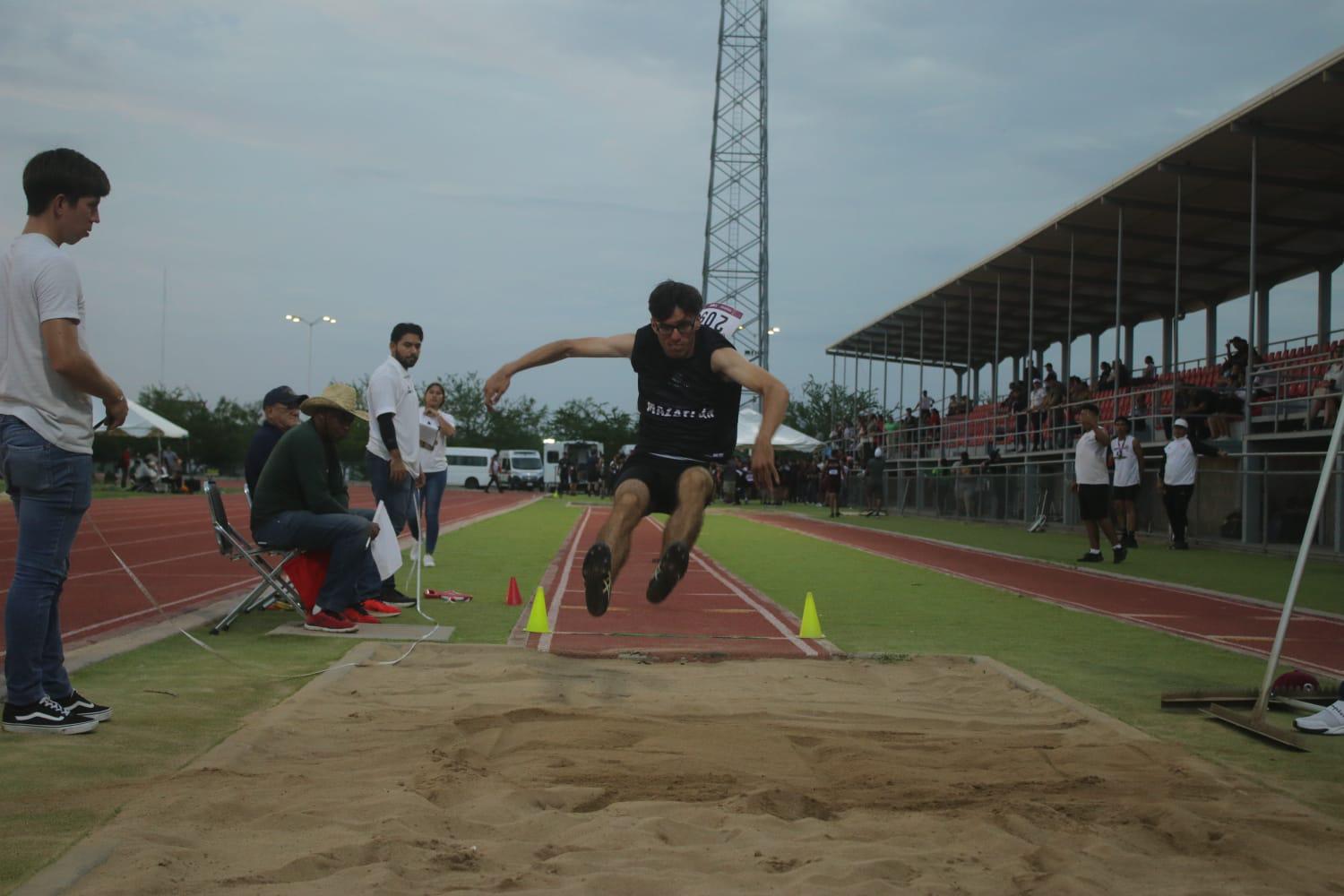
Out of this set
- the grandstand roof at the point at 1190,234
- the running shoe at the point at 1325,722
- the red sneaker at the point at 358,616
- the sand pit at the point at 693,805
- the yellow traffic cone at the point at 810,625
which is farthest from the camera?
the grandstand roof at the point at 1190,234

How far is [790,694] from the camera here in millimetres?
6309

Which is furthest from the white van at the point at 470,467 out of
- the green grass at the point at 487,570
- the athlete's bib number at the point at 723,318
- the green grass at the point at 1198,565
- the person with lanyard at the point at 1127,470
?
the athlete's bib number at the point at 723,318

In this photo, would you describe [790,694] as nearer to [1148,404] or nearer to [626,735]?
[626,735]

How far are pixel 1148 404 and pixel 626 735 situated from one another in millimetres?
21424

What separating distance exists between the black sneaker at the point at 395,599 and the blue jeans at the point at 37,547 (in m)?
4.51

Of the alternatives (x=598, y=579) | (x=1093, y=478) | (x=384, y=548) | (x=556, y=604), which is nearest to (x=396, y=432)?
(x=384, y=548)

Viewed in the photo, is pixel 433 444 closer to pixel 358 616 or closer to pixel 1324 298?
pixel 358 616

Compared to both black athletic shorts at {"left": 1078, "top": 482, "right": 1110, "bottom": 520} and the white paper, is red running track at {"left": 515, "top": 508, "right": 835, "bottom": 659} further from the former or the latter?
black athletic shorts at {"left": 1078, "top": 482, "right": 1110, "bottom": 520}

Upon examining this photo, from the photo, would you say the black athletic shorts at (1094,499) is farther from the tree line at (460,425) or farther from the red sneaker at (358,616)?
the tree line at (460,425)

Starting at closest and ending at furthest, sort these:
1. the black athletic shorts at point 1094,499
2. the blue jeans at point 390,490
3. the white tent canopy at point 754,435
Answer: the blue jeans at point 390,490, the black athletic shorts at point 1094,499, the white tent canopy at point 754,435

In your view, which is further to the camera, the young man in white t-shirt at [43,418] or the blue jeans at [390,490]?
the blue jeans at [390,490]

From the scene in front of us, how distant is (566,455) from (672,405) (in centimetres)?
5841

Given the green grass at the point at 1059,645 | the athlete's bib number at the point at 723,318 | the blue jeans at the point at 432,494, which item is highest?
the athlete's bib number at the point at 723,318

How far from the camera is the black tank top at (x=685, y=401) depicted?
6.10m
